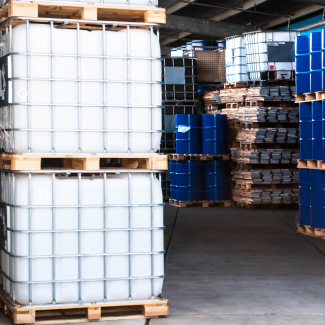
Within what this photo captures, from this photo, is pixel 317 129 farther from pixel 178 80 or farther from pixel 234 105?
pixel 178 80

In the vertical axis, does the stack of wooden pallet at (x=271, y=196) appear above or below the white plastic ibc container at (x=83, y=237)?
below

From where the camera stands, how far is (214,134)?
40.4ft

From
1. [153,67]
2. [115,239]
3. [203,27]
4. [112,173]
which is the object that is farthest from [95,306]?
[203,27]

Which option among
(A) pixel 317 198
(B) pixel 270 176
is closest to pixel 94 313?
(A) pixel 317 198

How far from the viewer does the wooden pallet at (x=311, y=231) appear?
828cm

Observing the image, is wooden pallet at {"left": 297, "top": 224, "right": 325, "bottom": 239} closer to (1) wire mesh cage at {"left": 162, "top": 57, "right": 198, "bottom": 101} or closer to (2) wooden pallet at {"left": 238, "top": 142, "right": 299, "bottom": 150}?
(2) wooden pallet at {"left": 238, "top": 142, "right": 299, "bottom": 150}

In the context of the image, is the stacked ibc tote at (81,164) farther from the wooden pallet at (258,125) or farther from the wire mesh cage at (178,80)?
the wire mesh cage at (178,80)

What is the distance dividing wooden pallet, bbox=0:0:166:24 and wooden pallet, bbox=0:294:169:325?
2052 mm

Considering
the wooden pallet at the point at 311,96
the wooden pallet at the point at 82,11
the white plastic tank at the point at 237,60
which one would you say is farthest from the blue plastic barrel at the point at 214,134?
the wooden pallet at the point at 82,11

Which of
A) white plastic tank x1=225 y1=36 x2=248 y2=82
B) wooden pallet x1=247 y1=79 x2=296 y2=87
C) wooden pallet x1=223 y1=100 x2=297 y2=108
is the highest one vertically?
white plastic tank x1=225 y1=36 x2=248 y2=82

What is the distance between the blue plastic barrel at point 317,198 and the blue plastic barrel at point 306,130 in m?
0.30

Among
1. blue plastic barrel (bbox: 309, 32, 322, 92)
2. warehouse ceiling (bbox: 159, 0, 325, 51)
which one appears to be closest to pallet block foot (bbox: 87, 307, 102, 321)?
blue plastic barrel (bbox: 309, 32, 322, 92)

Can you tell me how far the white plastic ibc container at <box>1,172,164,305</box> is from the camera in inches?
→ 162

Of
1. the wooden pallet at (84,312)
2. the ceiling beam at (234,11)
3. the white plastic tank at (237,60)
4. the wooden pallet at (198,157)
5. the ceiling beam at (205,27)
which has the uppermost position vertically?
the ceiling beam at (234,11)
